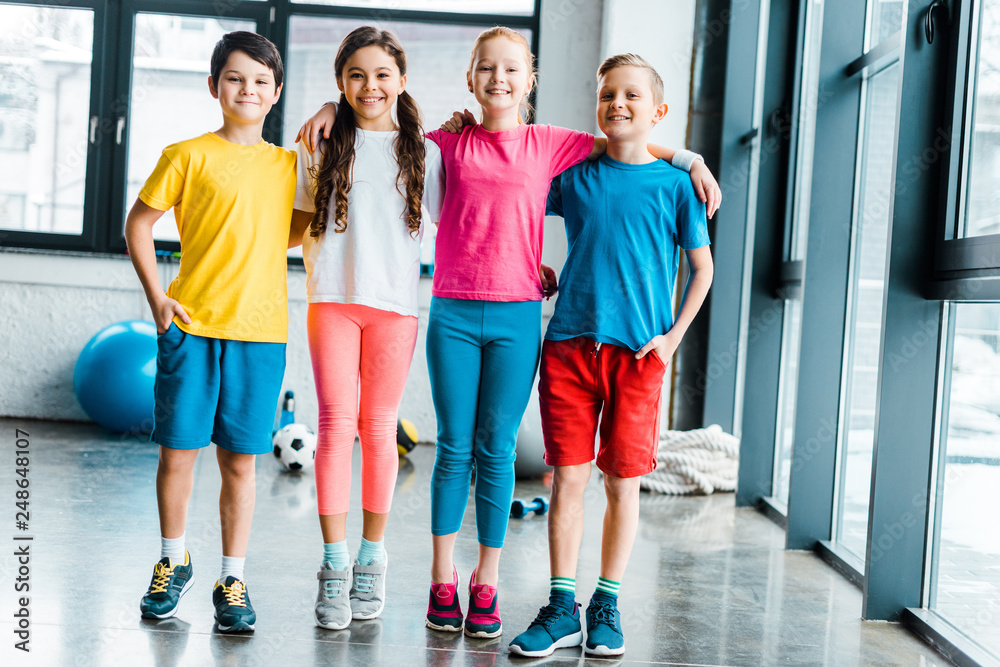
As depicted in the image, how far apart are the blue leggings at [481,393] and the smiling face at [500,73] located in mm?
406

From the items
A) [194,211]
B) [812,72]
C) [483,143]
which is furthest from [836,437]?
[194,211]

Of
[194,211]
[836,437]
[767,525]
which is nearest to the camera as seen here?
[194,211]

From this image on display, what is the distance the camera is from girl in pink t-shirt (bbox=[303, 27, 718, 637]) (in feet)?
5.60

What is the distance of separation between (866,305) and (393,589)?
5.46 feet

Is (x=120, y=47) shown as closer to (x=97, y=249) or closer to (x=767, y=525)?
(x=97, y=249)

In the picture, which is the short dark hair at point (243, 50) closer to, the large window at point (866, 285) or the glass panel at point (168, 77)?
the large window at point (866, 285)

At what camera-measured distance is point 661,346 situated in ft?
5.55

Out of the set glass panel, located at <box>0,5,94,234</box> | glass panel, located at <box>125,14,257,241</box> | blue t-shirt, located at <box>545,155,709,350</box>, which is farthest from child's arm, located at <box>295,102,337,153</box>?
glass panel, located at <box>0,5,94,234</box>

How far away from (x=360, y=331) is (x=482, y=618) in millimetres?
650

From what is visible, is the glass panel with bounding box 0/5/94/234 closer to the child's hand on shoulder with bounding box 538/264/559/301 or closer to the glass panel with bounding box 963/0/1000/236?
the child's hand on shoulder with bounding box 538/264/559/301

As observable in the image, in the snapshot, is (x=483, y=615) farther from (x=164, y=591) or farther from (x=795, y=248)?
(x=795, y=248)

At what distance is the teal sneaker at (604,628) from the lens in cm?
171

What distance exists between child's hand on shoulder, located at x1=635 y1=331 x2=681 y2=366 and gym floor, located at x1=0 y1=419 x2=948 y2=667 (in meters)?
0.62

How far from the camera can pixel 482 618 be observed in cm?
177
